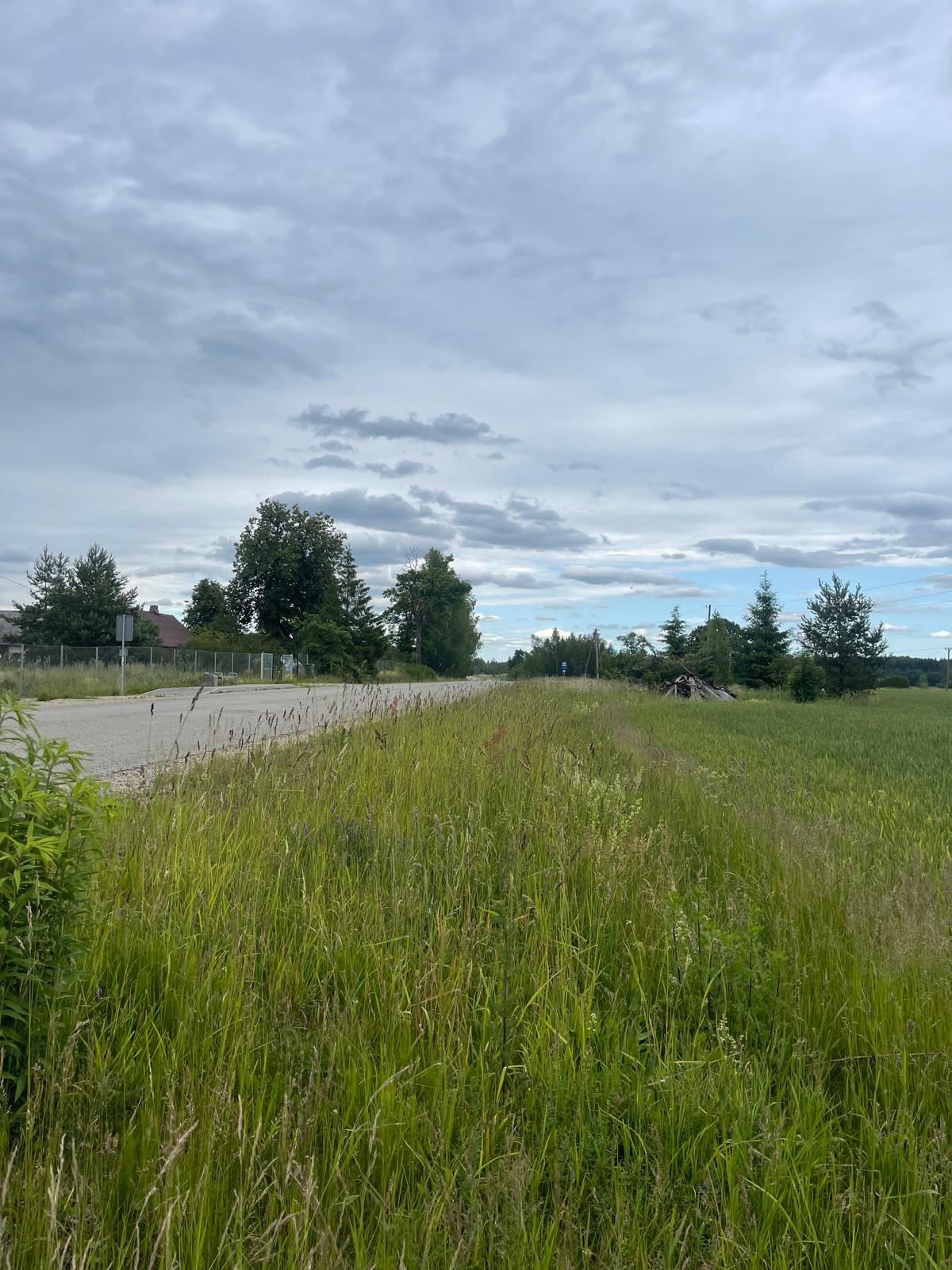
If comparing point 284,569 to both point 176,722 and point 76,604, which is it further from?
point 176,722

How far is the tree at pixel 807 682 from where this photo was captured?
4144 centimetres

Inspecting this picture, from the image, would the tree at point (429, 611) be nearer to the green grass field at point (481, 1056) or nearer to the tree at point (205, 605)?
the tree at point (205, 605)

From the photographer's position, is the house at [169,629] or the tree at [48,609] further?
the house at [169,629]

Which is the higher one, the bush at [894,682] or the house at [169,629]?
the house at [169,629]

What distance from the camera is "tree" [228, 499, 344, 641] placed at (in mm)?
73562

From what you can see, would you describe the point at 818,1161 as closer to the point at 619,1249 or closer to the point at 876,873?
the point at 619,1249

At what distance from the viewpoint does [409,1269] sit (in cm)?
176

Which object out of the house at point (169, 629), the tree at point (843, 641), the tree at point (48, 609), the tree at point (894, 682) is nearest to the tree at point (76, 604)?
the tree at point (48, 609)

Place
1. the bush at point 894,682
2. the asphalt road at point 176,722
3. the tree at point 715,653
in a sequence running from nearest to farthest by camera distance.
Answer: the asphalt road at point 176,722, the tree at point 715,653, the bush at point 894,682

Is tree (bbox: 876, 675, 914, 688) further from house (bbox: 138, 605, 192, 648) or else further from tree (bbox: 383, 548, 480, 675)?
house (bbox: 138, 605, 192, 648)

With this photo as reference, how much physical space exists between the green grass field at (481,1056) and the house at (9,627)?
65.1 meters

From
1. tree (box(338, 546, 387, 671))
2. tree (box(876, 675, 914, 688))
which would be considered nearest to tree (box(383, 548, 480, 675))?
tree (box(338, 546, 387, 671))

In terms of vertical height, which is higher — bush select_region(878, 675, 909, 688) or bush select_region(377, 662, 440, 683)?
bush select_region(377, 662, 440, 683)

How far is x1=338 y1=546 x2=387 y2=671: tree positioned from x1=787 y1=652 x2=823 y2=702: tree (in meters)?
31.1
